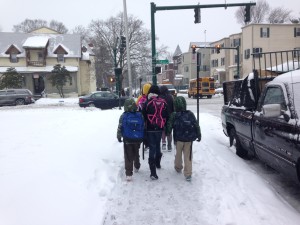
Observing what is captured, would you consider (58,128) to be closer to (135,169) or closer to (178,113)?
(135,169)

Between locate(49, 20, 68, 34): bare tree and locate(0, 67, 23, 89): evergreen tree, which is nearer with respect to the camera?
locate(0, 67, 23, 89): evergreen tree

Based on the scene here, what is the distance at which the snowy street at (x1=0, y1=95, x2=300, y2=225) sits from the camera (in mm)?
4148

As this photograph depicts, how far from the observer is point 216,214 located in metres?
4.32

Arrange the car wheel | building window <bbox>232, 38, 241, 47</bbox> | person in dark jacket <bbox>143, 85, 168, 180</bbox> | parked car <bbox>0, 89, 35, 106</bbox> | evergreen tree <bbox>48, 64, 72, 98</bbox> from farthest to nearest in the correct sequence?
building window <bbox>232, 38, 241, 47</bbox> < evergreen tree <bbox>48, 64, 72, 98</bbox> < the car wheel < parked car <bbox>0, 89, 35, 106</bbox> < person in dark jacket <bbox>143, 85, 168, 180</bbox>

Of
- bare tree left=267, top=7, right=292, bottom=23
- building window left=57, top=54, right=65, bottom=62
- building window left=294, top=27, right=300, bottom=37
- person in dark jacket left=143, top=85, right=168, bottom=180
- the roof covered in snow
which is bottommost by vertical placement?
person in dark jacket left=143, top=85, right=168, bottom=180

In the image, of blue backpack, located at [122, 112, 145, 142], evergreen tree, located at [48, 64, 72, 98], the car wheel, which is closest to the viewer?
blue backpack, located at [122, 112, 145, 142]

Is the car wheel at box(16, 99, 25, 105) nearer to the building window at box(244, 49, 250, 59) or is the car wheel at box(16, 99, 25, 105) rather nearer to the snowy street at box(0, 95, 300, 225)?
the snowy street at box(0, 95, 300, 225)

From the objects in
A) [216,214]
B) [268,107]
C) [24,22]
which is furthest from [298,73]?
[24,22]

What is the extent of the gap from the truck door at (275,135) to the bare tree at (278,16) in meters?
76.4

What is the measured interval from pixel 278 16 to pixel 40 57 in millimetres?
57213

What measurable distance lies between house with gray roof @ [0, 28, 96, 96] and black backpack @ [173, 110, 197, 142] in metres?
38.1

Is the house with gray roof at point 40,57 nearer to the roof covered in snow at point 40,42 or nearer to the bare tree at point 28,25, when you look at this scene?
the roof covered in snow at point 40,42

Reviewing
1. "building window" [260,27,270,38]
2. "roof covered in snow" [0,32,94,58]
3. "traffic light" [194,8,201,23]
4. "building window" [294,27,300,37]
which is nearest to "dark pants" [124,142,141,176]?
"traffic light" [194,8,201,23]

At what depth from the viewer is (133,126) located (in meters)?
5.50
